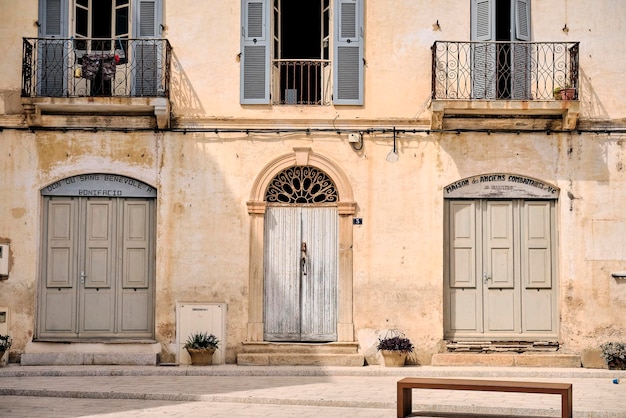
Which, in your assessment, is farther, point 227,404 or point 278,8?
point 278,8

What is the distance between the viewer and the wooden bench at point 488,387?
1192cm

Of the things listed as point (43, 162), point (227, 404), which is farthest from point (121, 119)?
point (227, 404)

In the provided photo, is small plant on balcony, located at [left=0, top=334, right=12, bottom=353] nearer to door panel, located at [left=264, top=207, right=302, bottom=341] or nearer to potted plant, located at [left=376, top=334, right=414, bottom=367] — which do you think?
door panel, located at [left=264, top=207, right=302, bottom=341]

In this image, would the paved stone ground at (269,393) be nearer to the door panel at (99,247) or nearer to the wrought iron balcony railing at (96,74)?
the door panel at (99,247)

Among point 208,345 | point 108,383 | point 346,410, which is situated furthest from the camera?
point 208,345

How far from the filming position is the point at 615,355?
661 inches

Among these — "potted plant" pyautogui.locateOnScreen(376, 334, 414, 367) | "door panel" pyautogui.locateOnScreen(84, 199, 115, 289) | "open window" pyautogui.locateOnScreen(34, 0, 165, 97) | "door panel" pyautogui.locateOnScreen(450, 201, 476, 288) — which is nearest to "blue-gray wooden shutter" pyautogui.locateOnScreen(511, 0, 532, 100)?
"door panel" pyautogui.locateOnScreen(450, 201, 476, 288)

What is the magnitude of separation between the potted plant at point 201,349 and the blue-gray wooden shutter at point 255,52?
13.1 ft

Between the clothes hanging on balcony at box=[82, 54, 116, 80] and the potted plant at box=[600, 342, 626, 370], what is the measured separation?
9144 millimetres

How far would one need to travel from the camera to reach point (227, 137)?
695 inches

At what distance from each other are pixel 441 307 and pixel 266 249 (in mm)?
3063

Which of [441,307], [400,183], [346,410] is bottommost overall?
[346,410]

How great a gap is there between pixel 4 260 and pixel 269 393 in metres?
5.79

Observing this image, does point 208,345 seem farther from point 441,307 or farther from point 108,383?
point 441,307
